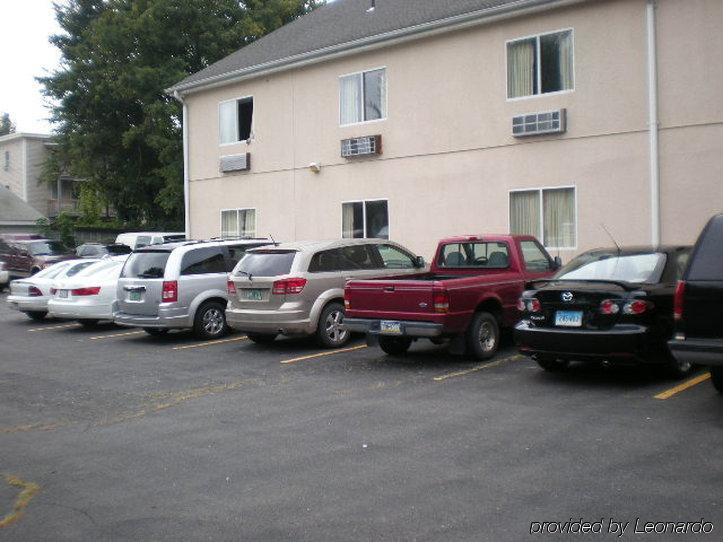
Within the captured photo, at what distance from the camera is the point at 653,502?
17.7 ft

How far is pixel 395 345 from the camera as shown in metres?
12.0

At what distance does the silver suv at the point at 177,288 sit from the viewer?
1399 cm

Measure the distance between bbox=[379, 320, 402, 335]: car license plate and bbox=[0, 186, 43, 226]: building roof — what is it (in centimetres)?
3769

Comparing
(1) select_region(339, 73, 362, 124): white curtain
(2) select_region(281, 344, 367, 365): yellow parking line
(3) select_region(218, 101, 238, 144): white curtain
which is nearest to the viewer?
(2) select_region(281, 344, 367, 365): yellow parking line

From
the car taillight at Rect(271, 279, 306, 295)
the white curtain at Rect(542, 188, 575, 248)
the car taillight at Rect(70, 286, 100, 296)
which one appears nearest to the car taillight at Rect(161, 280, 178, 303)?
the car taillight at Rect(271, 279, 306, 295)

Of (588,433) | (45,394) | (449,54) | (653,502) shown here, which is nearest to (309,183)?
(449,54)

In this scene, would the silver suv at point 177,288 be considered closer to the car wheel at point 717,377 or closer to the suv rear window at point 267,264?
the suv rear window at point 267,264

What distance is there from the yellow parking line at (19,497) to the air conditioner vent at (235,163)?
16.7 meters

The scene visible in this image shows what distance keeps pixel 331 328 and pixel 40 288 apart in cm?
841

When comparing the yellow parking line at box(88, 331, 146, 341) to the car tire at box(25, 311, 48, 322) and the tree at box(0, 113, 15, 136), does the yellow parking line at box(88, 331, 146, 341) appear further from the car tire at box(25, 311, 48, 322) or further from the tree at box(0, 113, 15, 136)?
the tree at box(0, 113, 15, 136)

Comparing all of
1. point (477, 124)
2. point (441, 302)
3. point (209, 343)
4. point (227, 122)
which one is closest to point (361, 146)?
point (477, 124)

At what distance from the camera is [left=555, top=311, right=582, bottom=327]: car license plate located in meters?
9.12

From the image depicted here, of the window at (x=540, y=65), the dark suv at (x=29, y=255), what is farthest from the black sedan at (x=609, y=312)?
the dark suv at (x=29, y=255)

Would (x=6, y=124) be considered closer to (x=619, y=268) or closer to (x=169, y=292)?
(x=169, y=292)
